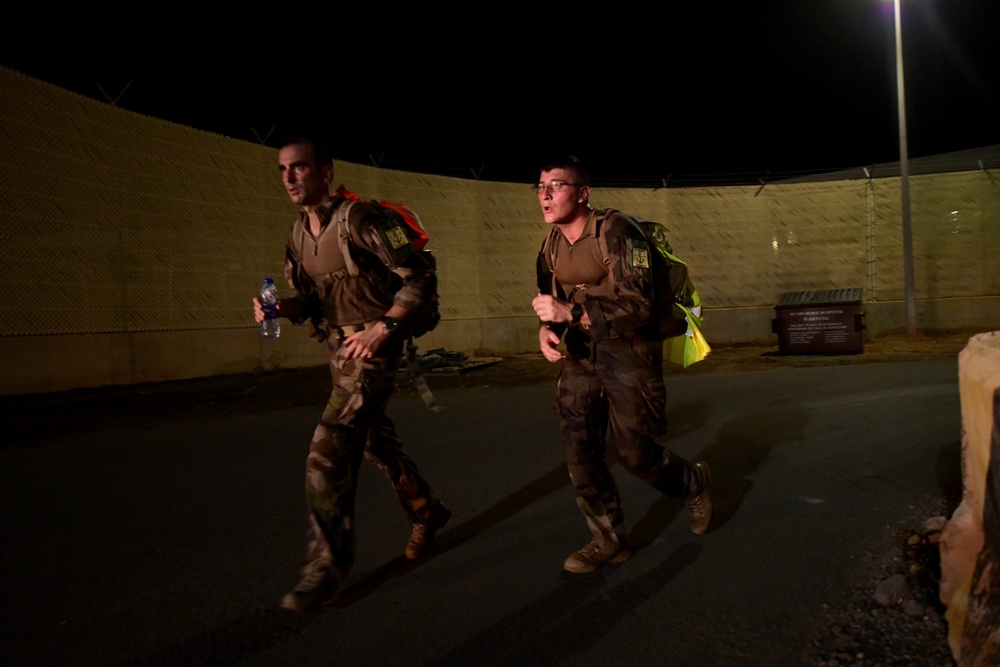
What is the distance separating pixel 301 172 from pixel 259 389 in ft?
25.8

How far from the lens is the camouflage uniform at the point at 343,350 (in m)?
2.83

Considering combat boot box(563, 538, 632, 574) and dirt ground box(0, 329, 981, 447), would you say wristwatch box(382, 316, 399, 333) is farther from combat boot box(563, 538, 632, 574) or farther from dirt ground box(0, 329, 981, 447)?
dirt ground box(0, 329, 981, 447)

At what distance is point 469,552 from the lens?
3.32 meters

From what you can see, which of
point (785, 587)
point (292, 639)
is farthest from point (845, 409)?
point (292, 639)

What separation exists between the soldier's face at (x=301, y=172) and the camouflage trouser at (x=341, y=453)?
684 mm

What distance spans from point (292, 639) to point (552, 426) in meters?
4.27

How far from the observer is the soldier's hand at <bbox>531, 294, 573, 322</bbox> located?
2.93 meters

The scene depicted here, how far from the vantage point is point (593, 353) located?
3061 millimetres

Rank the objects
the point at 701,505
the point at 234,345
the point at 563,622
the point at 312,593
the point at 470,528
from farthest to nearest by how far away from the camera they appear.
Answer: the point at 234,345
the point at 470,528
the point at 701,505
the point at 312,593
the point at 563,622

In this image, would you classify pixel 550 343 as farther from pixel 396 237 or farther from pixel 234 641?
pixel 234 641

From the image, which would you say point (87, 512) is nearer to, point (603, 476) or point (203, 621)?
point (203, 621)

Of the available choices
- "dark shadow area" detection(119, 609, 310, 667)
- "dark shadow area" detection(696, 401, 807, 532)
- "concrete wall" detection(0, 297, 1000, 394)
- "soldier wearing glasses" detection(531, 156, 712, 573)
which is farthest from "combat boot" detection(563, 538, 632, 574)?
"concrete wall" detection(0, 297, 1000, 394)

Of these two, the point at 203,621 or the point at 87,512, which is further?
the point at 87,512

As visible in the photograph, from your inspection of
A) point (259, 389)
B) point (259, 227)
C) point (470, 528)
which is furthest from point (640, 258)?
point (259, 227)
